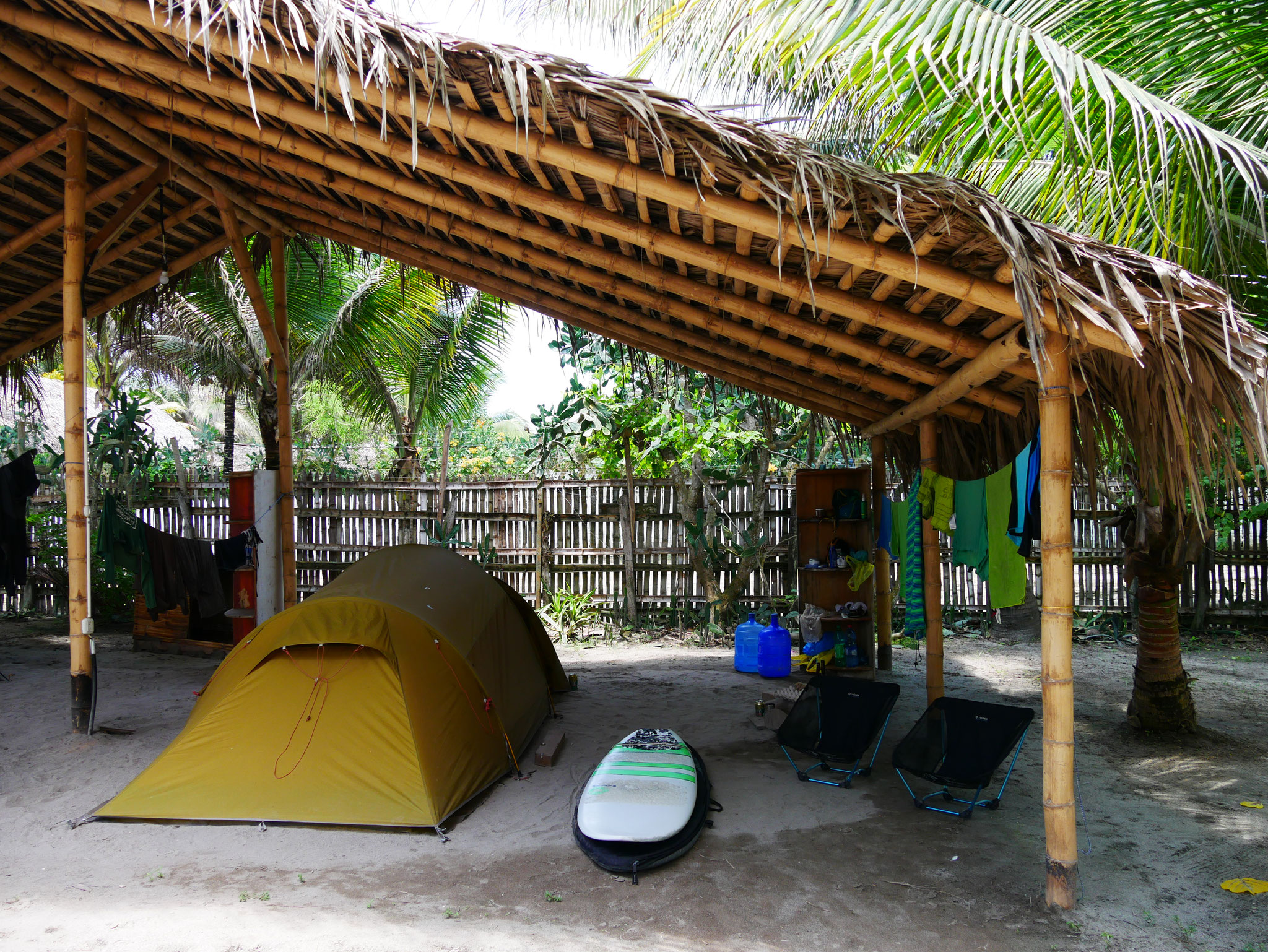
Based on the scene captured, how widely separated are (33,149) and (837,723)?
6582mm

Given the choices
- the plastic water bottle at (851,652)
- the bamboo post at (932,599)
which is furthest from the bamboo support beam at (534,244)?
the plastic water bottle at (851,652)

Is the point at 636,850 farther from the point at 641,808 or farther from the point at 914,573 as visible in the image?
the point at 914,573

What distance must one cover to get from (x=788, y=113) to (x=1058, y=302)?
4.49 meters

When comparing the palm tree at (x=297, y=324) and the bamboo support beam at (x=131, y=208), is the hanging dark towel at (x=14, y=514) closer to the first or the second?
the bamboo support beam at (x=131, y=208)

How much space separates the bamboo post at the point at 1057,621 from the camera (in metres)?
3.34

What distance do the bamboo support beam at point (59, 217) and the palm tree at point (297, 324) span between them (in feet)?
7.62

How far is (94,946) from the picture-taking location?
302 cm

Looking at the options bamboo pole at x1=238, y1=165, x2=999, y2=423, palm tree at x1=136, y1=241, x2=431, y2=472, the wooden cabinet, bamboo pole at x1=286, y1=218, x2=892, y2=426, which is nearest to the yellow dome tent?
bamboo pole at x1=286, y1=218, x2=892, y2=426

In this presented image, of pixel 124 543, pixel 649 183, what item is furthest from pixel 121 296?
pixel 649 183

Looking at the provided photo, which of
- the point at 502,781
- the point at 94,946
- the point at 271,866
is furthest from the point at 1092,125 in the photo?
the point at 94,946

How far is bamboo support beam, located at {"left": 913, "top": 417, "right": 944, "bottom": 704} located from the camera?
5.51m

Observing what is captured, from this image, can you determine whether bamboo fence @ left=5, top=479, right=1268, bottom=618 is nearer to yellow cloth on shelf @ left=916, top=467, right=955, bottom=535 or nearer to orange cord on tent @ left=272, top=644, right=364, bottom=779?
yellow cloth on shelf @ left=916, top=467, right=955, bottom=535

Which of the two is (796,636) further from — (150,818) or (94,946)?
(94,946)

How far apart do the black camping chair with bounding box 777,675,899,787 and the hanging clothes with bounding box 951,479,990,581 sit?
0.91 meters
